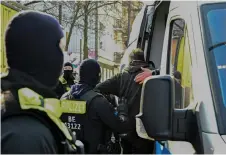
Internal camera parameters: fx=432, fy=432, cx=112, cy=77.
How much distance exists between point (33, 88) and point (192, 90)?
136cm

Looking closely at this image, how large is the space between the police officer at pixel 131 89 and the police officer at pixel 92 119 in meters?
0.20

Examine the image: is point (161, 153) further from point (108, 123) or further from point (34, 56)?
point (34, 56)

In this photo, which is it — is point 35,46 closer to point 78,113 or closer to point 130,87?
point 78,113

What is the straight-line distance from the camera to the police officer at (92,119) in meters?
4.15

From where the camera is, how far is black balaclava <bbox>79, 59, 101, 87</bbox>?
4.36m

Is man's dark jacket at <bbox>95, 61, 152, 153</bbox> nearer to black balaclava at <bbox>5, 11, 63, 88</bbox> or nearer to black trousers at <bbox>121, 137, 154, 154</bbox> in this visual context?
black trousers at <bbox>121, 137, 154, 154</bbox>

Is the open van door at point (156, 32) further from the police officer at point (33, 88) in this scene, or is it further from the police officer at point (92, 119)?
the police officer at point (33, 88)

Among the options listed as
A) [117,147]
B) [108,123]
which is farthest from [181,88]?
[117,147]

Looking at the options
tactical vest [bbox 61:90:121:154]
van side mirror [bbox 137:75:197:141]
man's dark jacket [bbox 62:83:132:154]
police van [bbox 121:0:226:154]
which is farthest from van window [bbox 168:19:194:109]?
tactical vest [bbox 61:90:121:154]

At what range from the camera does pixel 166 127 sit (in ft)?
7.63

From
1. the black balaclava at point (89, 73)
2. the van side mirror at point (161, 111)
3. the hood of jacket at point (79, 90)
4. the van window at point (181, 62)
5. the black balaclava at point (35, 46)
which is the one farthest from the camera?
the black balaclava at point (89, 73)

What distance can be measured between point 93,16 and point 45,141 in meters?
19.8

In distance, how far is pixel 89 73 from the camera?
4.38m

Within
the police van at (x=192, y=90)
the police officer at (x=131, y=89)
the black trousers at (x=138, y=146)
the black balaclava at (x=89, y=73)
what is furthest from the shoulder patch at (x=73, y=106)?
the police van at (x=192, y=90)
